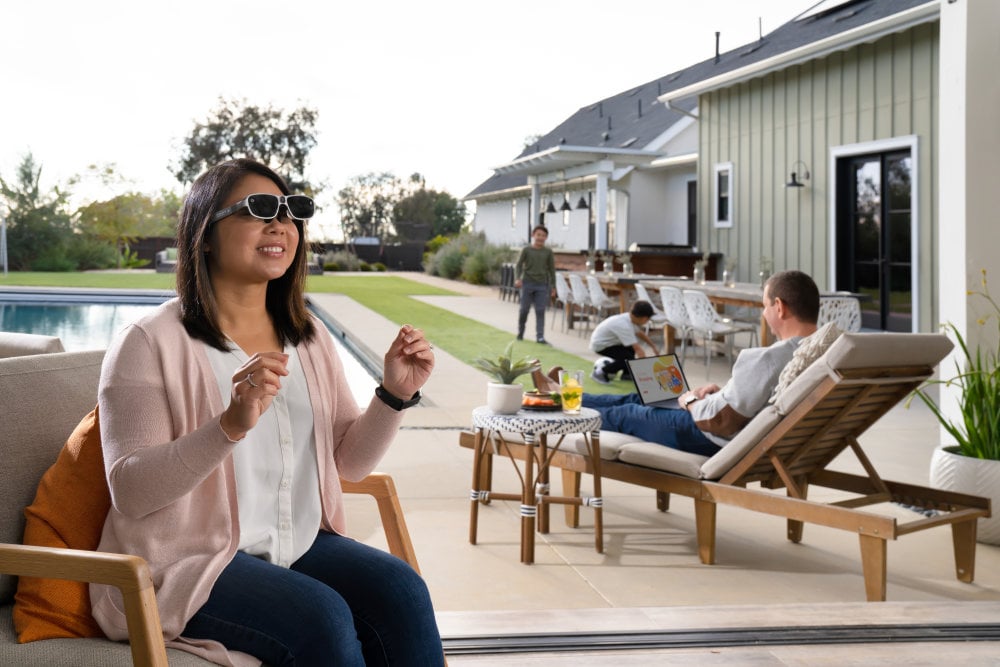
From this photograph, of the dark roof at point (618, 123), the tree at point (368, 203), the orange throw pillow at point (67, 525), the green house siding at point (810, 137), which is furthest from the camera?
the tree at point (368, 203)

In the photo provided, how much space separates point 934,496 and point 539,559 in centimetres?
164

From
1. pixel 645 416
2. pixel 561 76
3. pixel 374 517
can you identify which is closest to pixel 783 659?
pixel 645 416

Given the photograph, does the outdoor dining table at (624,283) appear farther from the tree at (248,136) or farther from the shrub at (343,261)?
the tree at (248,136)

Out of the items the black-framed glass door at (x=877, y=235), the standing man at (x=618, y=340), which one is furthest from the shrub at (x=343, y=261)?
the standing man at (x=618, y=340)

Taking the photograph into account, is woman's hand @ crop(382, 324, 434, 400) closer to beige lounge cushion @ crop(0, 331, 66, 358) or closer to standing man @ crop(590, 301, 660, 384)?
beige lounge cushion @ crop(0, 331, 66, 358)

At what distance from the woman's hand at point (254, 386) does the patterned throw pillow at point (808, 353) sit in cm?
275

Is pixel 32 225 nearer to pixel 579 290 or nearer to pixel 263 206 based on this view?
pixel 579 290

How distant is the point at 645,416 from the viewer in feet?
15.9

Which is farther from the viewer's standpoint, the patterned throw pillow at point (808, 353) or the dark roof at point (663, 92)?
the dark roof at point (663, 92)

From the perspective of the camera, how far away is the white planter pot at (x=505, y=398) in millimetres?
4531

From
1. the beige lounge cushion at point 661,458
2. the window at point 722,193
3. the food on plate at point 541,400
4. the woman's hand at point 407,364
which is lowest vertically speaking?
the beige lounge cushion at point 661,458

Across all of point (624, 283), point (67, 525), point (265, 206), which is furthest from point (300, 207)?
point (624, 283)

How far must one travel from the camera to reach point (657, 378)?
496 centimetres

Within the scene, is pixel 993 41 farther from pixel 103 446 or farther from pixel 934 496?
pixel 103 446
